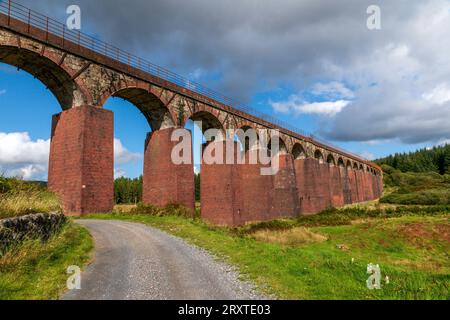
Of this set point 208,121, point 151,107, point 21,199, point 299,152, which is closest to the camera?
point 21,199

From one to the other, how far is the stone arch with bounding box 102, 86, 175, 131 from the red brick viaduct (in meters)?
0.06

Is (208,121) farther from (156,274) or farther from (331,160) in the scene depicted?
(331,160)

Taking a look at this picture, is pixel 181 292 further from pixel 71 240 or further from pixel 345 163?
pixel 345 163

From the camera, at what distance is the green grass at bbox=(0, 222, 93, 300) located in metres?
5.71

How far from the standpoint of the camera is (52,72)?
17.2 meters

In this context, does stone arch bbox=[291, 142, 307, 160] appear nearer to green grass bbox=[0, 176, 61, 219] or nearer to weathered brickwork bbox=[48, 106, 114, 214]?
weathered brickwork bbox=[48, 106, 114, 214]

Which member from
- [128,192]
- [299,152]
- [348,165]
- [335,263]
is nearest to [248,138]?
[299,152]

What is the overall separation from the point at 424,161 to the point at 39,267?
14680 centimetres

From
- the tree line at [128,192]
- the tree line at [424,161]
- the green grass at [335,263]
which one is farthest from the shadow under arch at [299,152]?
the tree line at [424,161]

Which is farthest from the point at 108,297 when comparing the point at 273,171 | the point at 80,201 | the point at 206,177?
the point at 273,171

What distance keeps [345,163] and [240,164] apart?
38.7 m

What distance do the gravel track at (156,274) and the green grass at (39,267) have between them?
0.39 meters

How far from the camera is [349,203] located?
199 feet

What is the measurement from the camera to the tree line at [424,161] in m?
123
